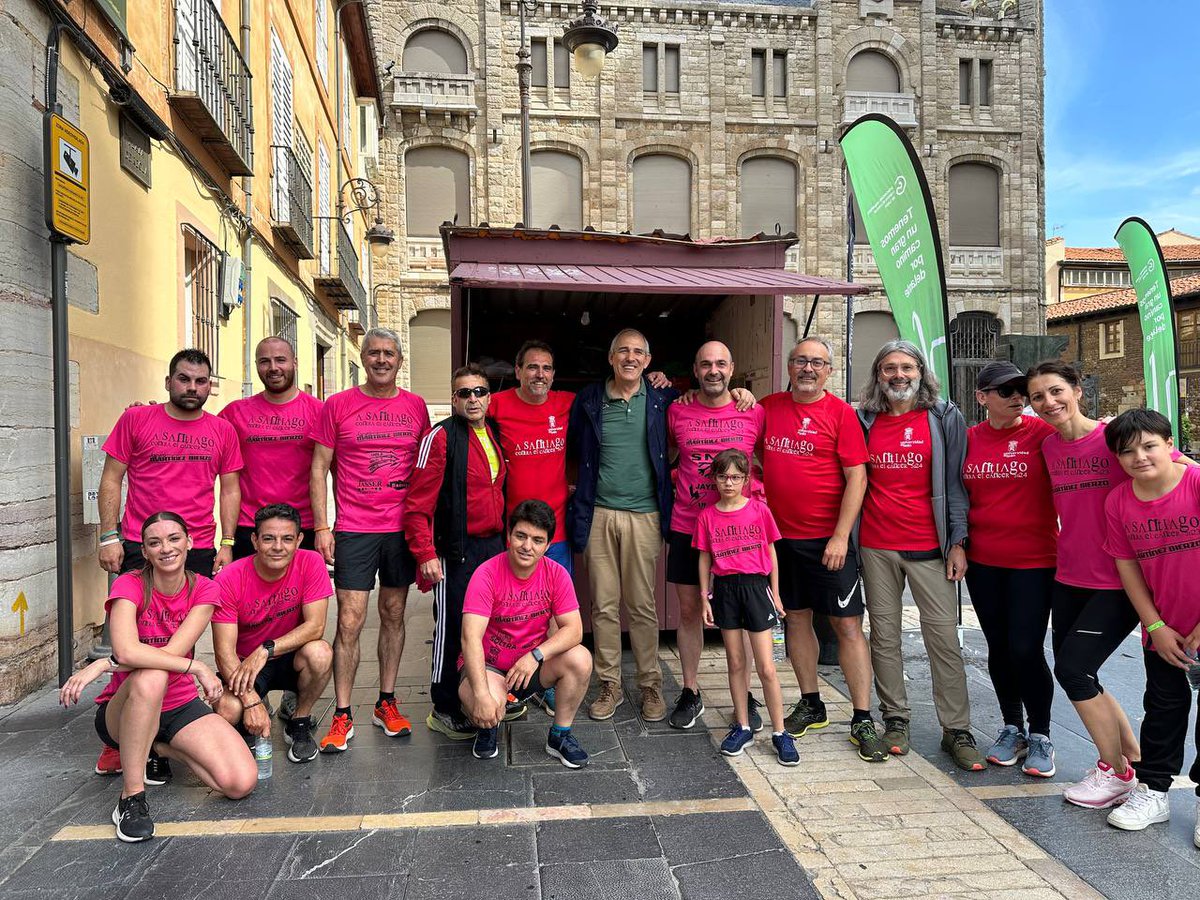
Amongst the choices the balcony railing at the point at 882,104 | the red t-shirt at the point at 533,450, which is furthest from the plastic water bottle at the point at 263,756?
the balcony railing at the point at 882,104

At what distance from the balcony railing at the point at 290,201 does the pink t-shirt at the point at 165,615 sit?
26.4ft

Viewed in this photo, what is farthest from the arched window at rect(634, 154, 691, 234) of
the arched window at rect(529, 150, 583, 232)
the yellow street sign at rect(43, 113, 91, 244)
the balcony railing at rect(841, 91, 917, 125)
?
the yellow street sign at rect(43, 113, 91, 244)

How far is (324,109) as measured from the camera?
14.6m

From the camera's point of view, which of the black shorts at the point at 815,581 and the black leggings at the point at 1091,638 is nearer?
the black leggings at the point at 1091,638

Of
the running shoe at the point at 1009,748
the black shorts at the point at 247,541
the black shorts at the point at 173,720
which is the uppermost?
the black shorts at the point at 247,541

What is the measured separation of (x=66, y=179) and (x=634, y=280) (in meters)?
3.39

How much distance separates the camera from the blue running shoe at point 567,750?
370cm

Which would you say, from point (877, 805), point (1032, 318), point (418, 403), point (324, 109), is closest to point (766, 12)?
point (1032, 318)

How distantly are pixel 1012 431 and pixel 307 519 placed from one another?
3.52 m

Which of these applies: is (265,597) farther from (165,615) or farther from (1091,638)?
(1091,638)

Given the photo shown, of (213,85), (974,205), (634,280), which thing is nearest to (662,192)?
(974,205)

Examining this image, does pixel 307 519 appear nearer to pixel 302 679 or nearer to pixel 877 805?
pixel 302 679

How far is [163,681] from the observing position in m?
3.20

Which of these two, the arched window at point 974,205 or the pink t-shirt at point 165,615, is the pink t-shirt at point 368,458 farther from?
the arched window at point 974,205
